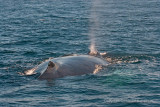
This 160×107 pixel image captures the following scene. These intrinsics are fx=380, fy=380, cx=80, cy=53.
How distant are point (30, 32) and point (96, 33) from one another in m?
6.52

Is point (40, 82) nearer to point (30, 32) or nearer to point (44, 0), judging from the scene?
point (30, 32)

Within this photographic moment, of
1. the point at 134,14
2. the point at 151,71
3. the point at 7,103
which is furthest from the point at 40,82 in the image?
the point at 134,14

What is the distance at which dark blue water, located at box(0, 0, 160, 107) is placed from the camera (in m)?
16.5

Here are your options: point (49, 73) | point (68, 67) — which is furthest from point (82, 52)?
point (49, 73)

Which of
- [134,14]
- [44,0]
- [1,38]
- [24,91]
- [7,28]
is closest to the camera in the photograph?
[24,91]

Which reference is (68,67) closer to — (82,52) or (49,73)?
(49,73)

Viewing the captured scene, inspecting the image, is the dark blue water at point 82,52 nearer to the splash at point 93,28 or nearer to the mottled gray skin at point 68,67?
the splash at point 93,28

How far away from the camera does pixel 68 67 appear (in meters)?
19.7

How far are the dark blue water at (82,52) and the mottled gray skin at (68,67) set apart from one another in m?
0.49

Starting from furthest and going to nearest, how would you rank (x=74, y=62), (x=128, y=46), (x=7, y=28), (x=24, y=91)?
(x=7, y=28), (x=128, y=46), (x=74, y=62), (x=24, y=91)

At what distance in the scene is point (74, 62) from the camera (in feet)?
67.9

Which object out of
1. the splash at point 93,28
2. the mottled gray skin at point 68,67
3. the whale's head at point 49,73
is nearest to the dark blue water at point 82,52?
the splash at point 93,28

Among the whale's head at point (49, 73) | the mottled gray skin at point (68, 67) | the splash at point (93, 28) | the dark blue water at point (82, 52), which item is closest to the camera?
the dark blue water at point (82, 52)

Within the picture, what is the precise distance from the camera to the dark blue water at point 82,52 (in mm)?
16469
